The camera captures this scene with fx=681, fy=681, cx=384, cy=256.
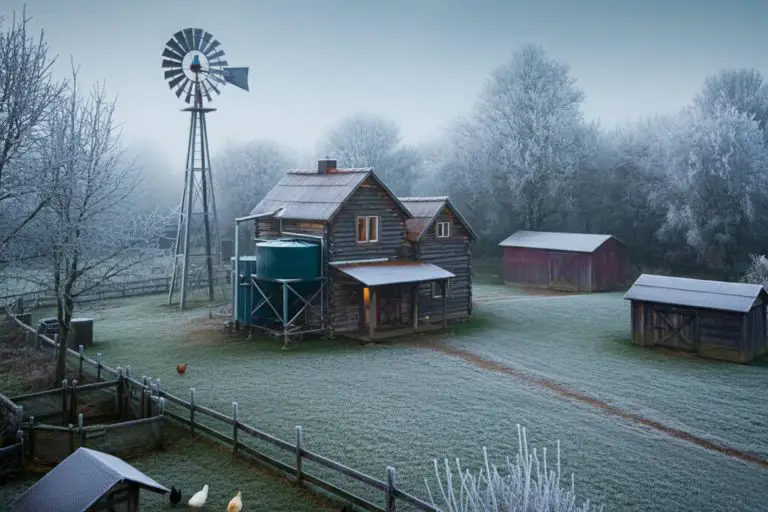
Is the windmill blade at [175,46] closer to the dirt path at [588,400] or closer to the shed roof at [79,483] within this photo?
the dirt path at [588,400]

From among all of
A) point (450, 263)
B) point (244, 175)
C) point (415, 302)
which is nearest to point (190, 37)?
point (450, 263)

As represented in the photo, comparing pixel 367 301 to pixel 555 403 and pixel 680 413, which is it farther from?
pixel 680 413

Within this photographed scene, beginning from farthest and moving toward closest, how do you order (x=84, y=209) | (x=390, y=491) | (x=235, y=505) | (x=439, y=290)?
(x=439, y=290), (x=84, y=209), (x=235, y=505), (x=390, y=491)

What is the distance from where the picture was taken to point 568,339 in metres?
30.2

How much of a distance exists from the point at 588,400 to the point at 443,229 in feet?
50.6

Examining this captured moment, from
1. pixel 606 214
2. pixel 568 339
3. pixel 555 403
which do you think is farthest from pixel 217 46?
pixel 606 214

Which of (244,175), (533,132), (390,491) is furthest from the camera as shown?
(244,175)

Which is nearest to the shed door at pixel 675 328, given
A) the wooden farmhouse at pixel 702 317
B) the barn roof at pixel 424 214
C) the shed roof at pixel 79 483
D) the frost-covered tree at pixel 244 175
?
the wooden farmhouse at pixel 702 317

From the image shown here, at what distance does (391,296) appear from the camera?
106ft

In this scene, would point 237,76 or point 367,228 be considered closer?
point 367,228

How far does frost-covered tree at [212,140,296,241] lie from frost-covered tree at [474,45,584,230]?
21822 millimetres

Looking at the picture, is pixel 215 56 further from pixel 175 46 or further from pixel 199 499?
pixel 199 499

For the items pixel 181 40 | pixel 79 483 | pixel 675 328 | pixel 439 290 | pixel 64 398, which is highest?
pixel 181 40

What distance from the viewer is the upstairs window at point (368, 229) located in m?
32.0
